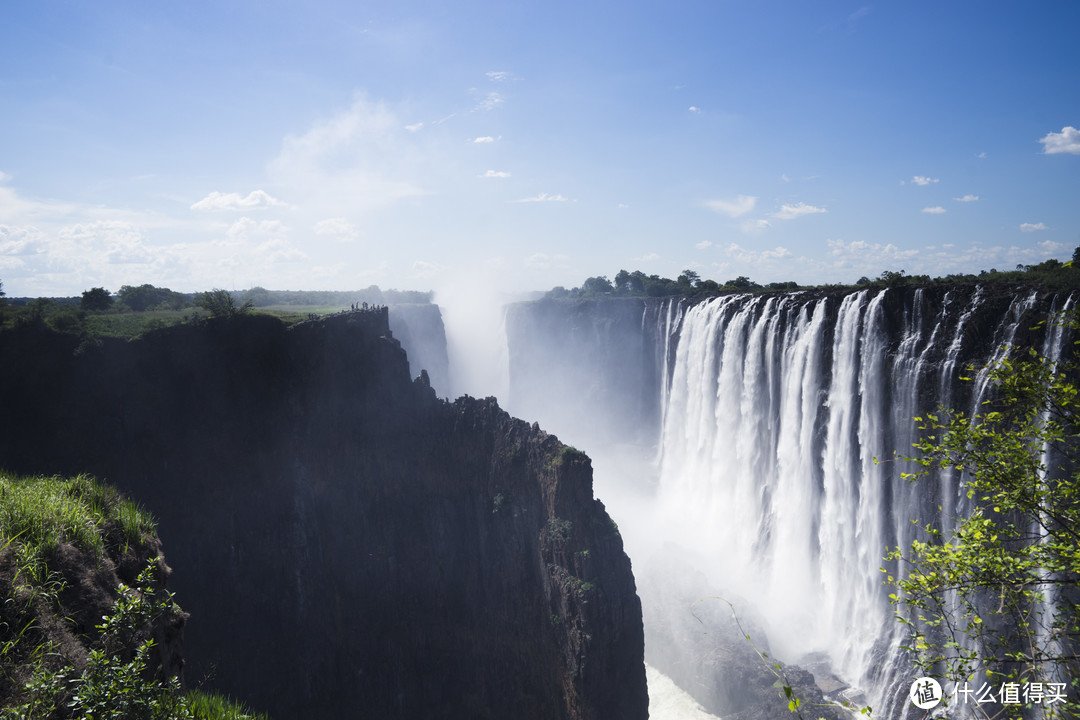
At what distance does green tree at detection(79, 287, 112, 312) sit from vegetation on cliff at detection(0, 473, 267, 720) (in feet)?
127

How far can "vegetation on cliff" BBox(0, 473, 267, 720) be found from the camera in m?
4.99

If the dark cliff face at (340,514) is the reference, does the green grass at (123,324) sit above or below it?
above

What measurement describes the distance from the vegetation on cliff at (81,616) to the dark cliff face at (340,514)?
18.9m

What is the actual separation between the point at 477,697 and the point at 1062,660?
93.7 feet

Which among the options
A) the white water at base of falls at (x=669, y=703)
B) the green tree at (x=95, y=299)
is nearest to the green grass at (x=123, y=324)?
the green tree at (x=95, y=299)

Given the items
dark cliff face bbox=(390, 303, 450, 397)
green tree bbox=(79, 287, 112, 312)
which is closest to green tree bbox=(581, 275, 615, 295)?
dark cliff face bbox=(390, 303, 450, 397)

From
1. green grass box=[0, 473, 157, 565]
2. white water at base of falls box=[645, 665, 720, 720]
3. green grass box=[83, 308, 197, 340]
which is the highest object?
green grass box=[83, 308, 197, 340]

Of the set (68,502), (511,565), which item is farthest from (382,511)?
(68,502)

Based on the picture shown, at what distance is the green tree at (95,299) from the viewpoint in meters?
38.0

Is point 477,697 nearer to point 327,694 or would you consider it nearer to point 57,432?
point 327,694

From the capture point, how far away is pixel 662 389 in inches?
1953

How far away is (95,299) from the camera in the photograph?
38406 mm

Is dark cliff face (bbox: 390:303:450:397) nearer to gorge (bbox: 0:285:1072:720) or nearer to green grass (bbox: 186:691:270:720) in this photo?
gorge (bbox: 0:285:1072:720)

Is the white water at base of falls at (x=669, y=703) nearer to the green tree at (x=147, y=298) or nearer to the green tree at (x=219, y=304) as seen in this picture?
the green tree at (x=219, y=304)
